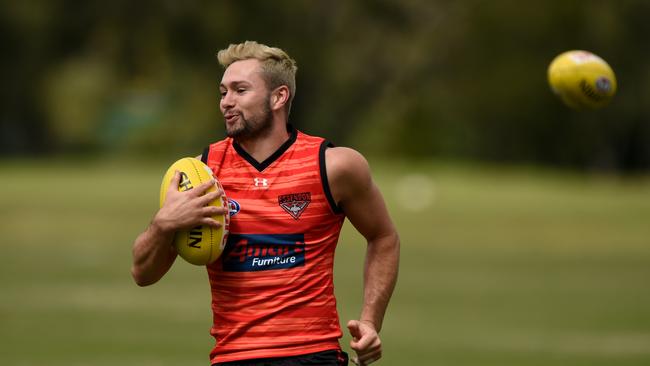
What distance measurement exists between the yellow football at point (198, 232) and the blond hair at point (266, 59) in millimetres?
509

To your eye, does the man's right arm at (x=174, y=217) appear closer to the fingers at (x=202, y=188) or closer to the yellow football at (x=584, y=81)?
the fingers at (x=202, y=188)

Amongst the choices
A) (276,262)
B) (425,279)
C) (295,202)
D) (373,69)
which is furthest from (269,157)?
(373,69)

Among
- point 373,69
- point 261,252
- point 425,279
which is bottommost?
point 425,279

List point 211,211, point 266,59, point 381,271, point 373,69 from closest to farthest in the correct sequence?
1. point 211,211
2. point 266,59
3. point 381,271
4. point 373,69

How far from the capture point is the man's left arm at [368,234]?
5.73 m

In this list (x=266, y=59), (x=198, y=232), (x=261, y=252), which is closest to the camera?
(x=198, y=232)

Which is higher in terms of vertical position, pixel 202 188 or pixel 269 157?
pixel 269 157

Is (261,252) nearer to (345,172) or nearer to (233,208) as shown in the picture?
(233,208)

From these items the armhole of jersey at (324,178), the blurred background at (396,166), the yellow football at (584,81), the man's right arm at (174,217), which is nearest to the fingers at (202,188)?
the man's right arm at (174,217)

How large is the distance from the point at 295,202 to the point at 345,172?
0.84 ft

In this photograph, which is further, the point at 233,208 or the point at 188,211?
the point at 233,208

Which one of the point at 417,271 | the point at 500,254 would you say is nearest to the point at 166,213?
the point at 417,271

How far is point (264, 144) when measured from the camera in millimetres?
5887

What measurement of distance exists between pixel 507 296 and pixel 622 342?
4370 millimetres
